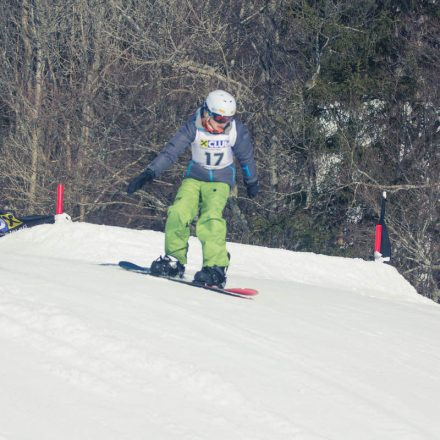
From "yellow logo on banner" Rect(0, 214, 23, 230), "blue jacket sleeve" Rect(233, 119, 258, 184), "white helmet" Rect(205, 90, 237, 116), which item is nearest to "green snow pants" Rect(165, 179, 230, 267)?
"blue jacket sleeve" Rect(233, 119, 258, 184)

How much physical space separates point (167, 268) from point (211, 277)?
40cm

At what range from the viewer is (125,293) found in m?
7.41

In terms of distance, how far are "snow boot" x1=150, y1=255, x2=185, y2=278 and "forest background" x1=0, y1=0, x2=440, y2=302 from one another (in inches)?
542

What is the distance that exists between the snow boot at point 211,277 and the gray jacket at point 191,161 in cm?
71

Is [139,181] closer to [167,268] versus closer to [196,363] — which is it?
[167,268]

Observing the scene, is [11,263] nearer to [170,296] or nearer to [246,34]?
[170,296]

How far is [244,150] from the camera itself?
8.98 metres

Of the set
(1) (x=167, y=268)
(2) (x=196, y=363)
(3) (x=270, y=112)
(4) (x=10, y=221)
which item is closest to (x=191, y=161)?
(1) (x=167, y=268)

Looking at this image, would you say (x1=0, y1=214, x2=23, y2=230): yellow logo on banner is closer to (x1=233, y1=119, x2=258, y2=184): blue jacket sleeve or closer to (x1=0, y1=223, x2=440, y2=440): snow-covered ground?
(x1=0, y1=223, x2=440, y2=440): snow-covered ground

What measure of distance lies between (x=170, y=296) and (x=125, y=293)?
358 mm

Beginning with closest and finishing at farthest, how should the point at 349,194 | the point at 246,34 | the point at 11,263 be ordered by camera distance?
the point at 11,263
the point at 349,194
the point at 246,34

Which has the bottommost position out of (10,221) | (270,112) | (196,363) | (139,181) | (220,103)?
(196,363)

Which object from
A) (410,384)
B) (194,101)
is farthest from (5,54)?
(410,384)

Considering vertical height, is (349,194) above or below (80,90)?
below
